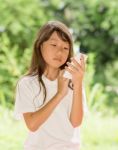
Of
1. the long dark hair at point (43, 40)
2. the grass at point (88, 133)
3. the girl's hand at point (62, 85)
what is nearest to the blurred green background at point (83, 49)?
the grass at point (88, 133)

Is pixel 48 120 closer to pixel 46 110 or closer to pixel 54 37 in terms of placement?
pixel 46 110

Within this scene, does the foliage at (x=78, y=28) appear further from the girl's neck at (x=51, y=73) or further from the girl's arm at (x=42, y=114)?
the girl's arm at (x=42, y=114)

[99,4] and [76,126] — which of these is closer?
[76,126]

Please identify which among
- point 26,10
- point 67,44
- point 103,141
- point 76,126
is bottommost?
point 103,141

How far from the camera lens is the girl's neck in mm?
1608

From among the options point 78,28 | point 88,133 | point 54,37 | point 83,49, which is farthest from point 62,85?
point 83,49

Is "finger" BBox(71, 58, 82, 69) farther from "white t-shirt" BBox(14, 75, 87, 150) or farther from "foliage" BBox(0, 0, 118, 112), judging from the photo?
"foliage" BBox(0, 0, 118, 112)

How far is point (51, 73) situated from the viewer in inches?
63.6

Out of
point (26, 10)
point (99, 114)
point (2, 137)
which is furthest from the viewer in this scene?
point (26, 10)

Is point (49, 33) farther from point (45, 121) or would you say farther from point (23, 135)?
point (23, 135)

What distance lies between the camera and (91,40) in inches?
328

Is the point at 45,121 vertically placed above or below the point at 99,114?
above

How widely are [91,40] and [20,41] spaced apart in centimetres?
162

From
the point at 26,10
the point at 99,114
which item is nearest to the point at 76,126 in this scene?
the point at 99,114
